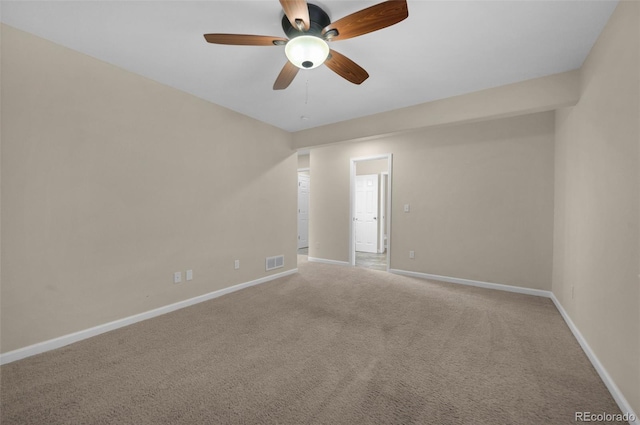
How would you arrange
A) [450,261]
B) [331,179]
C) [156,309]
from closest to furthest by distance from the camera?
[156,309]
[450,261]
[331,179]

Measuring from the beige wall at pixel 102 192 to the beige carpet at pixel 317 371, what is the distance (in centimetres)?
40

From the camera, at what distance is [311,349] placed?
87.0 inches

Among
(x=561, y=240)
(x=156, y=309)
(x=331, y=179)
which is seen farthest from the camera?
(x=331, y=179)

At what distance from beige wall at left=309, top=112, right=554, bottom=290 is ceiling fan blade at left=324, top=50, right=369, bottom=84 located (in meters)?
2.64

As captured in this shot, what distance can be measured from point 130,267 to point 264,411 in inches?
80.6

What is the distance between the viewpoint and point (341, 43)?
2168 mm

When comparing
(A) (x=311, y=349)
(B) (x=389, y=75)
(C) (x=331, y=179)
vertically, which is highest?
(B) (x=389, y=75)

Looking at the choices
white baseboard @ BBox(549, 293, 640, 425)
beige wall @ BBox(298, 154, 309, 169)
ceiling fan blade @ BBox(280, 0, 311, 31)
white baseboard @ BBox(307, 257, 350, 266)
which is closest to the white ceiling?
ceiling fan blade @ BBox(280, 0, 311, 31)

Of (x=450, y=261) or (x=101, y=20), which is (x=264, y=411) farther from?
(x=450, y=261)

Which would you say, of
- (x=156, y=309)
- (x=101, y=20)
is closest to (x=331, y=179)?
(x=156, y=309)

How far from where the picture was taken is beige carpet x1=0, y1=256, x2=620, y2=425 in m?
1.52

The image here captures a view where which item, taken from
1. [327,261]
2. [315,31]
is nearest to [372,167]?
[327,261]

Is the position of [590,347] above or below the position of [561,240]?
below

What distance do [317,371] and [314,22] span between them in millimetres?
2449
